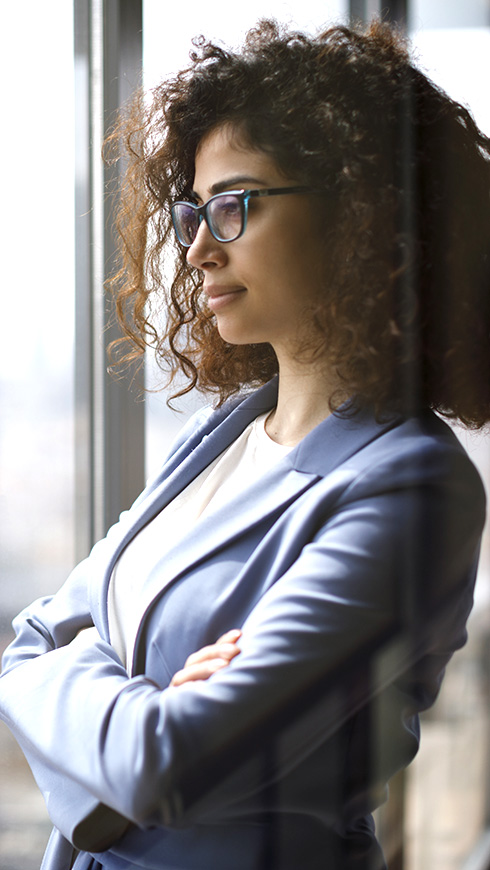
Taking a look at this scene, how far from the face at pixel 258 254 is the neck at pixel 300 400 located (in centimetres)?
3

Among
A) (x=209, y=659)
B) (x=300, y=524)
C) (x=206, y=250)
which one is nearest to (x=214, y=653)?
(x=209, y=659)

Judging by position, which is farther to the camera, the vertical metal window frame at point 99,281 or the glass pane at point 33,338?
the vertical metal window frame at point 99,281

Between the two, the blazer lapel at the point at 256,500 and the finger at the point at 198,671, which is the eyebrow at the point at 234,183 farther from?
the finger at the point at 198,671

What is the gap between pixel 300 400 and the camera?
2.66ft

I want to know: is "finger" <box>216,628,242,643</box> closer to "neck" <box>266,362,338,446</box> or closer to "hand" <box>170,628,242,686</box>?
"hand" <box>170,628,242,686</box>

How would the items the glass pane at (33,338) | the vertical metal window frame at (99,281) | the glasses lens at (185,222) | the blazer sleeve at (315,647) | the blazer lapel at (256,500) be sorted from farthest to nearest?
the vertical metal window frame at (99,281) → the glass pane at (33,338) → the glasses lens at (185,222) → the blazer lapel at (256,500) → the blazer sleeve at (315,647)

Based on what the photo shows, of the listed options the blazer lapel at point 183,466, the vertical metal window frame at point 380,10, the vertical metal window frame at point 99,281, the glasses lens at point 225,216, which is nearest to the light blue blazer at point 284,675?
the blazer lapel at point 183,466

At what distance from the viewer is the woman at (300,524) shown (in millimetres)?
608

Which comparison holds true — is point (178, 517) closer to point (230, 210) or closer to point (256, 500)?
point (256, 500)

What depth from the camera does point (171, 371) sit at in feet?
3.60

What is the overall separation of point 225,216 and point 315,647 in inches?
16.3

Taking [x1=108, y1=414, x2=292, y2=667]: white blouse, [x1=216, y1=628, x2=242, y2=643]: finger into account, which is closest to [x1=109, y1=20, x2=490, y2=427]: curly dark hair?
[x1=108, y1=414, x2=292, y2=667]: white blouse

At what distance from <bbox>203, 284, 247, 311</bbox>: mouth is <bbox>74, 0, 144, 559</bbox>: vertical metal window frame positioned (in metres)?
0.44

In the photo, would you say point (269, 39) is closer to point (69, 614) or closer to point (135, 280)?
point (135, 280)
